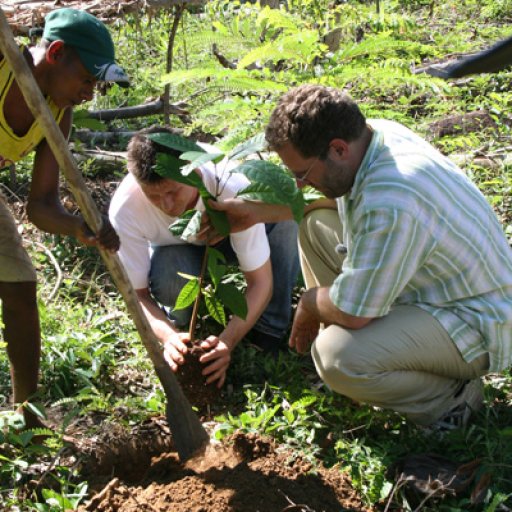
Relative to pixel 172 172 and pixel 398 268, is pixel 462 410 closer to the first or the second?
pixel 398 268

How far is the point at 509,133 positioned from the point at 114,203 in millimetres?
2782

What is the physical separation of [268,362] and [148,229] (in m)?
0.82

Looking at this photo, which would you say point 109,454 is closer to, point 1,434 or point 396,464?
point 1,434

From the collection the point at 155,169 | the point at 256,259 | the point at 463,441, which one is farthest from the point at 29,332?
the point at 463,441

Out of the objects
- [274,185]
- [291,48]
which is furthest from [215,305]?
[291,48]

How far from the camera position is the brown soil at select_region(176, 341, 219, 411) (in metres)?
3.19

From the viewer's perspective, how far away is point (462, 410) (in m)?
3.04

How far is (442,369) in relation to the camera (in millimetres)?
2971

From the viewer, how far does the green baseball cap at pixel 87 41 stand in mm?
2709

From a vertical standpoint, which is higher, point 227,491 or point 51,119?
point 51,119

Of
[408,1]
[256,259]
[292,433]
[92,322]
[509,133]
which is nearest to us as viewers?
[292,433]

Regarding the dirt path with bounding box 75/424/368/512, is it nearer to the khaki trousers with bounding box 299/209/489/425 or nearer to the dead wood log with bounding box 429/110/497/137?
the khaki trousers with bounding box 299/209/489/425

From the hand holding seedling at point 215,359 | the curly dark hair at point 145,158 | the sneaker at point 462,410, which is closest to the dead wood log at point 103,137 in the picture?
the curly dark hair at point 145,158

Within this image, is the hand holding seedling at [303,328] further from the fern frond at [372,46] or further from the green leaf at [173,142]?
the fern frond at [372,46]
